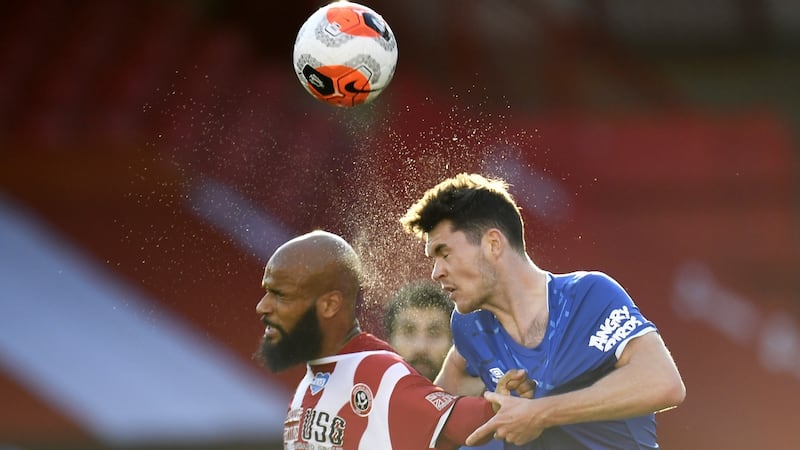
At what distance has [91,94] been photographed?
1224 cm

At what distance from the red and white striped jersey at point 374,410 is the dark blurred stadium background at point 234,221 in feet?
14.2

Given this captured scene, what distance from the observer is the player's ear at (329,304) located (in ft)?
16.5

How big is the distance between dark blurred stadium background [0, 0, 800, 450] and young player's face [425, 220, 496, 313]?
435cm

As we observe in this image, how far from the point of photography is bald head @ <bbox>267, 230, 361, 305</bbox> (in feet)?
16.5

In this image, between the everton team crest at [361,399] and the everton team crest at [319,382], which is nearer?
the everton team crest at [361,399]

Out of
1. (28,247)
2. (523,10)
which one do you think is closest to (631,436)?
(28,247)

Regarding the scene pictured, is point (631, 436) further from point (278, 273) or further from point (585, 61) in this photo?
point (585, 61)

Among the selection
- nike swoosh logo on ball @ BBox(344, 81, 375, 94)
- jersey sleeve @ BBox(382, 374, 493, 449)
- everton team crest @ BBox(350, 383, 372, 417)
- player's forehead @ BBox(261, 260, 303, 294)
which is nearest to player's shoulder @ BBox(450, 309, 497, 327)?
jersey sleeve @ BBox(382, 374, 493, 449)

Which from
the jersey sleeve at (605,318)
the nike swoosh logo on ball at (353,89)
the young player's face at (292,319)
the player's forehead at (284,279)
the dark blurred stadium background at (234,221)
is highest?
the dark blurred stadium background at (234,221)

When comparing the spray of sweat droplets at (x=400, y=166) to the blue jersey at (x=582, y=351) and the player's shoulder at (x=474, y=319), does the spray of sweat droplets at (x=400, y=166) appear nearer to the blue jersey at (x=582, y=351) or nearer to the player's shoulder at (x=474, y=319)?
the player's shoulder at (x=474, y=319)

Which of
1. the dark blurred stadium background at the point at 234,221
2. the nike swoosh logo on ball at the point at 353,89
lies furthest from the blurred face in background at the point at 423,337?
the dark blurred stadium background at the point at 234,221

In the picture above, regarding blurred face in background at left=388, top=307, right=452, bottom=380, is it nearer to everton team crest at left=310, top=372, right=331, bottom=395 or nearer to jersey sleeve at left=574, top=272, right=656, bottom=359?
everton team crest at left=310, top=372, right=331, bottom=395

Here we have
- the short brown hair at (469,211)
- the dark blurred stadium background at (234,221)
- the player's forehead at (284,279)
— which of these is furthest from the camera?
the dark blurred stadium background at (234,221)

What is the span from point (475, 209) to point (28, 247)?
743 centimetres
